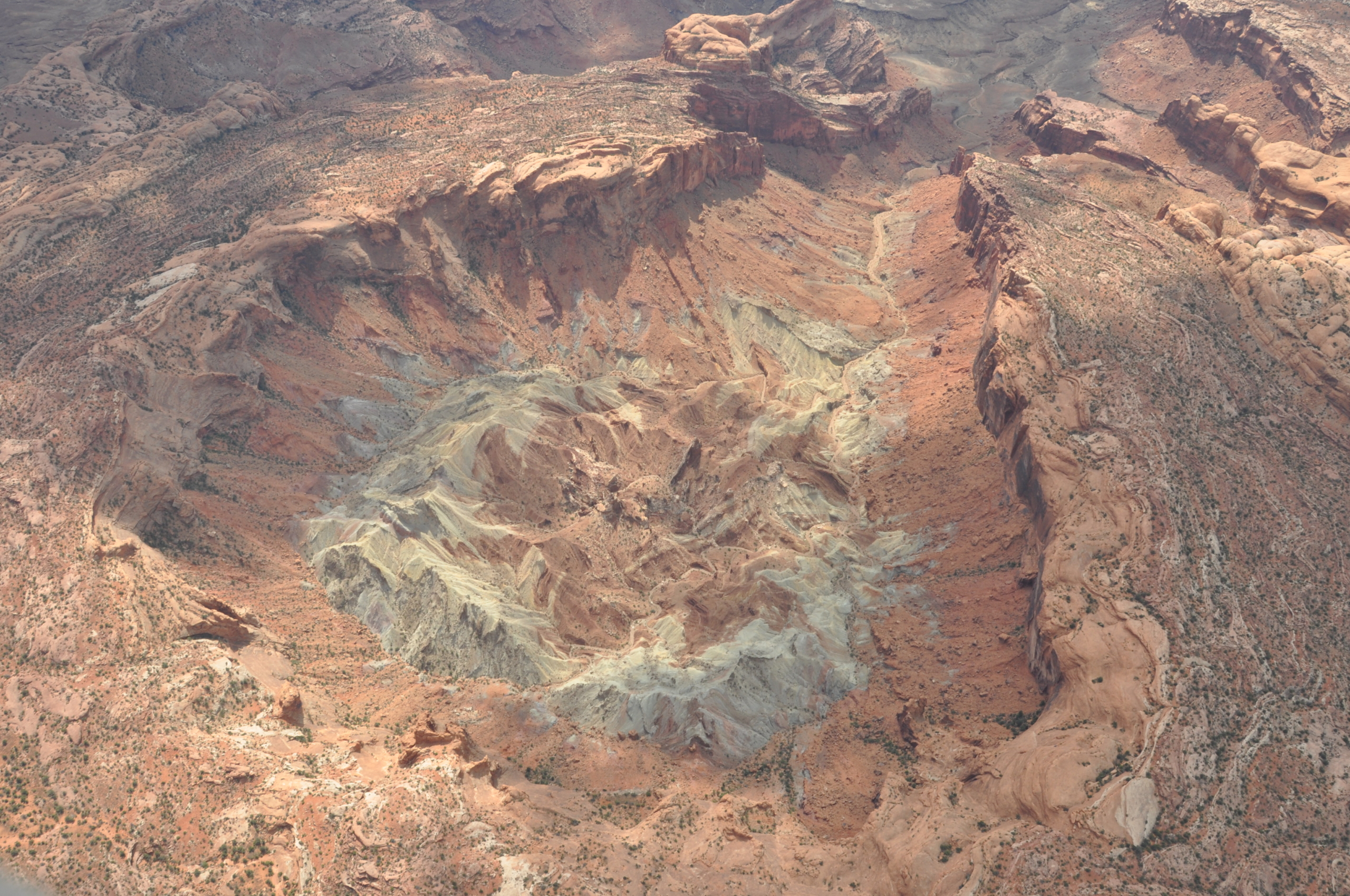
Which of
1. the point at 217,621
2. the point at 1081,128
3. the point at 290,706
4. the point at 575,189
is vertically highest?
the point at 575,189

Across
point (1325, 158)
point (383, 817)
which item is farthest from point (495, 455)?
point (1325, 158)

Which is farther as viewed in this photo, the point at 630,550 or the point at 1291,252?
the point at 1291,252

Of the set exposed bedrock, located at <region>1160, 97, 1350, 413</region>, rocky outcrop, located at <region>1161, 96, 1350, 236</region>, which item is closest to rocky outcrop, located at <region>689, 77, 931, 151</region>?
rocky outcrop, located at <region>1161, 96, 1350, 236</region>

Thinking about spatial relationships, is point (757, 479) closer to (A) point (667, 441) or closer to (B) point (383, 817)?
(A) point (667, 441)

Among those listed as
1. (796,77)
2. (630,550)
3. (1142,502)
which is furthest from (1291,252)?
(796,77)

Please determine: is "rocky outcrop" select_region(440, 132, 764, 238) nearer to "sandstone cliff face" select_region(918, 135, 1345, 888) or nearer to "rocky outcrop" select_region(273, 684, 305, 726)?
"sandstone cliff face" select_region(918, 135, 1345, 888)

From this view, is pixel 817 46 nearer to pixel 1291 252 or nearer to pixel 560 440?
pixel 1291 252

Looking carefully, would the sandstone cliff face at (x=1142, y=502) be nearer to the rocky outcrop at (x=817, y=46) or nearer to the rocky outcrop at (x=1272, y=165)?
the rocky outcrop at (x=1272, y=165)
